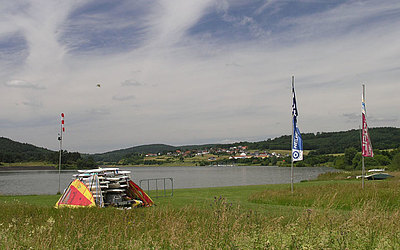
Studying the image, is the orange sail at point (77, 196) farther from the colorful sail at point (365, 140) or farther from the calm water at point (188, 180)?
the calm water at point (188, 180)

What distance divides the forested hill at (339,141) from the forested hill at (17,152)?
259ft

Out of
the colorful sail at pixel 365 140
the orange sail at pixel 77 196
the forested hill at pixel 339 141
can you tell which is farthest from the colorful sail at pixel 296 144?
the forested hill at pixel 339 141

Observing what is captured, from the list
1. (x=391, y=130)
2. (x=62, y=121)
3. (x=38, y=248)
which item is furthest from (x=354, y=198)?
(x=391, y=130)

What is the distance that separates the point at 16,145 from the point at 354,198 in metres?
124

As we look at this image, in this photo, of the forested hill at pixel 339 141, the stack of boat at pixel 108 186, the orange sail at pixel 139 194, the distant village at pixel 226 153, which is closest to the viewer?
the stack of boat at pixel 108 186

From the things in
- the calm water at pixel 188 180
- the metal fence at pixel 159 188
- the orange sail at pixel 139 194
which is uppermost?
the orange sail at pixel 139 194

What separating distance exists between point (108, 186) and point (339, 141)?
397 feet

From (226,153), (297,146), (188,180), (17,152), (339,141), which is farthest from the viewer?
(226,153)

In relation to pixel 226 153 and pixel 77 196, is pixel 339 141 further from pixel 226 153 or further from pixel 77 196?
pixel 77 196

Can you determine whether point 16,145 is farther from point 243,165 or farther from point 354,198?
point 354,198

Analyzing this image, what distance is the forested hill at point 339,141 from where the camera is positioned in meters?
109

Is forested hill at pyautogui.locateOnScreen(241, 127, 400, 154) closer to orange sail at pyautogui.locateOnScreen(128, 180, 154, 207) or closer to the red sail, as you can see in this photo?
the red sail

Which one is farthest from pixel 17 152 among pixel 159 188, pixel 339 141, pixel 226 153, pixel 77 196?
pixel 77 196

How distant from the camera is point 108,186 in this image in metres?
15.0
